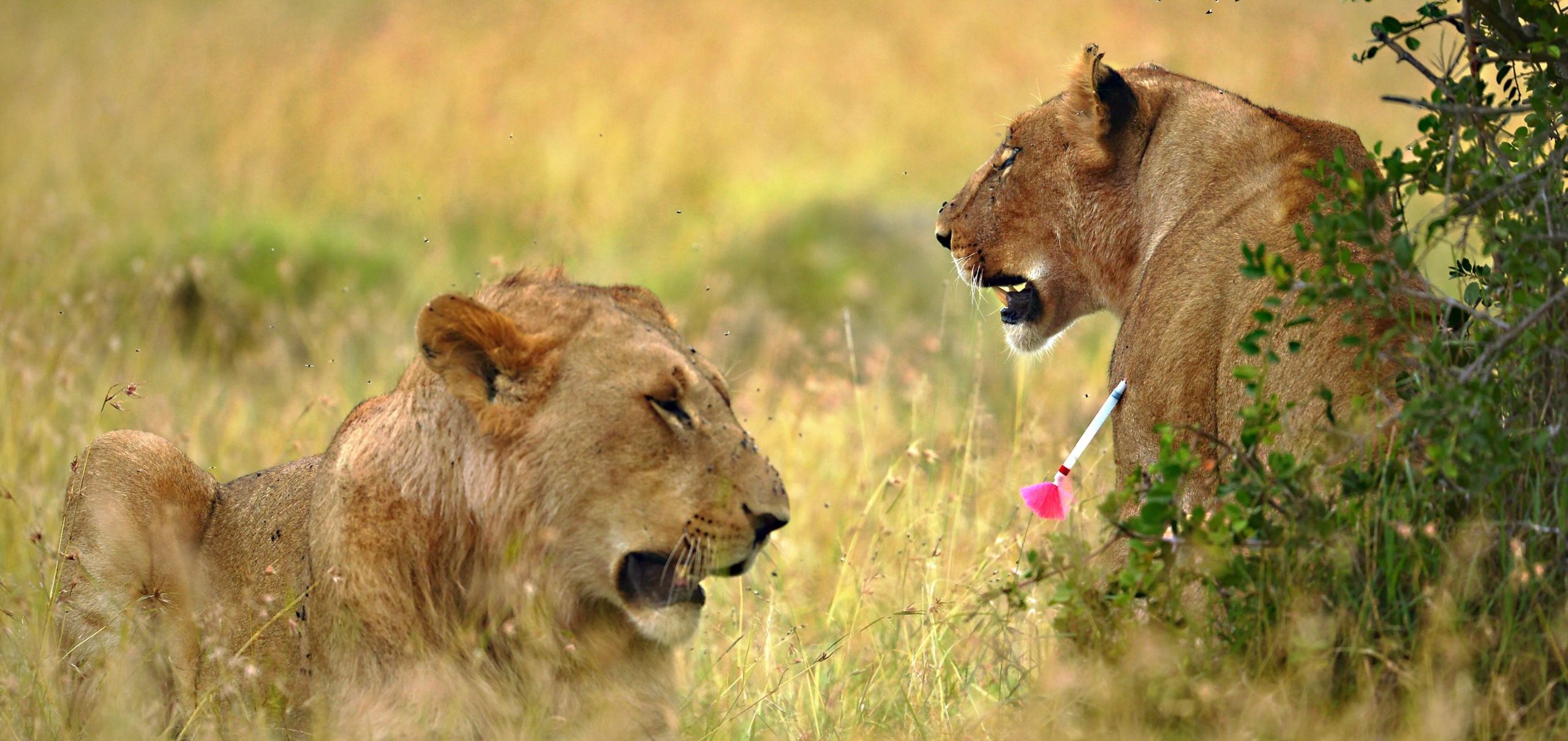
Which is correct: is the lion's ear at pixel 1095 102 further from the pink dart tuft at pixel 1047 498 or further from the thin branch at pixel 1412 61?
the pink dart tuft at pixel 1047 498

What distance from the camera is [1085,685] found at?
3.39 metres

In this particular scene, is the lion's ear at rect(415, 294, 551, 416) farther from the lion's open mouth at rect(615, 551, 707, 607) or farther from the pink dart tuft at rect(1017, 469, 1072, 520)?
the pink dart tuft at rect(1017, 469, 1072, 520)

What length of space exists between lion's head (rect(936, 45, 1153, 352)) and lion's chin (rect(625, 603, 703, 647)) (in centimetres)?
188

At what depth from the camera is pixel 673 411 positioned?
334 centimetres

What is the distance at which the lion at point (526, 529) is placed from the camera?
10.7 ft

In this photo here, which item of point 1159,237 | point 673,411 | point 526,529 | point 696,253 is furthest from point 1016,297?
point 696,253

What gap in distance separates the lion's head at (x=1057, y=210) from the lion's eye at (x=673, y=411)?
1.74 m

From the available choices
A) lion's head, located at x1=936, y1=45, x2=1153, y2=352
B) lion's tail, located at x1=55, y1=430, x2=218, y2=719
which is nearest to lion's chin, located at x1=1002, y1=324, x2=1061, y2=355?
lion's head, located at x1=936, y1=45, x2=1153, y2=352

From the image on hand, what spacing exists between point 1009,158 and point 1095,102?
0.39m

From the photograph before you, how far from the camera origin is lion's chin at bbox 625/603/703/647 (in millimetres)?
3293

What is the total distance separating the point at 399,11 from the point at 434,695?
16.7m

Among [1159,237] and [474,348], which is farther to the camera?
[1159,237]

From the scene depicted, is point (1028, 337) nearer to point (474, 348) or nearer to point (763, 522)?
point (763, 522)

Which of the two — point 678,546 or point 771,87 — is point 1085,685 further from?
point 771,87
